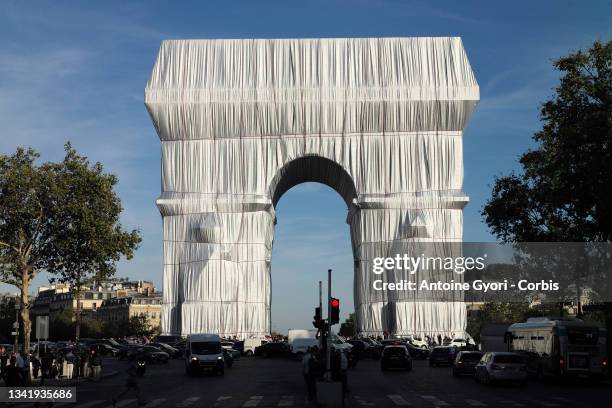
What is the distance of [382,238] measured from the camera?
229 ft

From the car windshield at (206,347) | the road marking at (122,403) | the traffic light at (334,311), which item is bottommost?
the road marking at (122,403)

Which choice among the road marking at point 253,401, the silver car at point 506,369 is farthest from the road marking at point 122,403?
the silver car at point 506,369

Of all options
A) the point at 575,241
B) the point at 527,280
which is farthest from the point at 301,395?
the point at 527,280

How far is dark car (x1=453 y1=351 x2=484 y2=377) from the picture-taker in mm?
41844

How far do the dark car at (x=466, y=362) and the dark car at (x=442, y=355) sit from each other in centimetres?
967

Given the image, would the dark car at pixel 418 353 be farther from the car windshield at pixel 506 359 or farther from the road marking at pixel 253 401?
the road marking at pixel 253 401

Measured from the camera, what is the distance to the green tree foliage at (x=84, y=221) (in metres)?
51.5

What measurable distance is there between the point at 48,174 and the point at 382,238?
27.3 m

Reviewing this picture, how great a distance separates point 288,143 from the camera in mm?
70500

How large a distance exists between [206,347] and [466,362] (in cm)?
1204

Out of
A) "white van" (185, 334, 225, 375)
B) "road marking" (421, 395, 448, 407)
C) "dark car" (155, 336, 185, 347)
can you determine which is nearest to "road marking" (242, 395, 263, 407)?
"road marking" (421, 395, 448, 407)

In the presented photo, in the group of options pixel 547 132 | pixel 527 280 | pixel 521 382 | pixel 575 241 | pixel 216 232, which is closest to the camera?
pixel 521 382

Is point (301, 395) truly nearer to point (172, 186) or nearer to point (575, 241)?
point (575, 241)

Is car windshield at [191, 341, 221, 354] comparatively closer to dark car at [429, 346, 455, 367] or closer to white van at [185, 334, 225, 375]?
white van at [185, 334, 225, 375]
